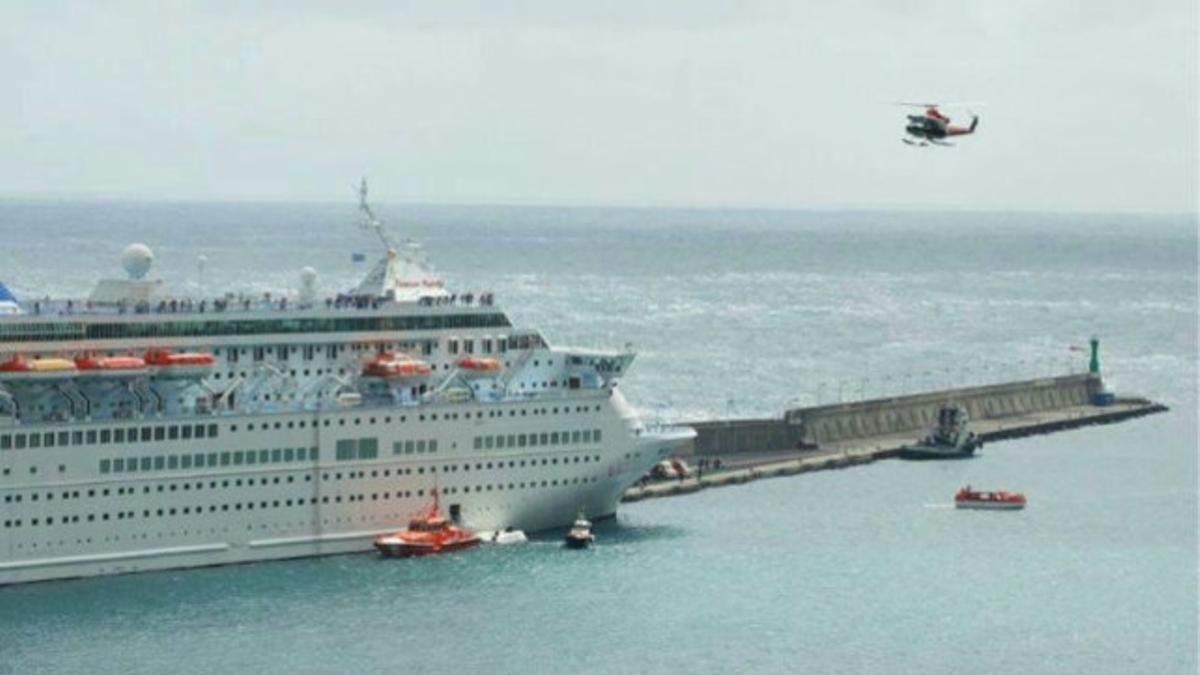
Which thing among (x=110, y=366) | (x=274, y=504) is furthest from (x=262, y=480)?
(x=110, y=366)

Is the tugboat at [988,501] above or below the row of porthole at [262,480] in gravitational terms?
below

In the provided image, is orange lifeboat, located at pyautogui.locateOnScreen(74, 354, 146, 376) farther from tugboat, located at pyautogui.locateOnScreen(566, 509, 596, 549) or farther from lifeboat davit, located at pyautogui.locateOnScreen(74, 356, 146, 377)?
tugboat, located at pyautogui.locateOnScreen(566, 509, 596, 549)

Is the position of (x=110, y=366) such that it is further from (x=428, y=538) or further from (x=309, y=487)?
(x=428, y=538)

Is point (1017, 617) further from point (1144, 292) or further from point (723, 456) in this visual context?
point (1144, 292)

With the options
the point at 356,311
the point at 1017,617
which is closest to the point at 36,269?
the point at 356,311

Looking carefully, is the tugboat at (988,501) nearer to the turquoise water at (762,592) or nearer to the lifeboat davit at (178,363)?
the turquoise water at (762,592)

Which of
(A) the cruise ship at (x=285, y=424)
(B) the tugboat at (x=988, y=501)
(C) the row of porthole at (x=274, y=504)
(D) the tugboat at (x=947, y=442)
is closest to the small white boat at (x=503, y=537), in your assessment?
(A) the cruise ship at (x=285, y=424)
